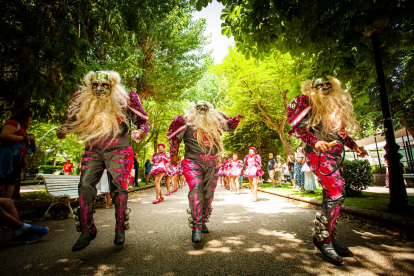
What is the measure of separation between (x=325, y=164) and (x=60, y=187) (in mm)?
5594

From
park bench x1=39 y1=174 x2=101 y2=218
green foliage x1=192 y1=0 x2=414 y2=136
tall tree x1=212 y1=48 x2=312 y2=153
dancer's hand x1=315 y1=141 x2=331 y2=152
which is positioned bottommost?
park bench x1=39 y1=174 x2=101 y2=218

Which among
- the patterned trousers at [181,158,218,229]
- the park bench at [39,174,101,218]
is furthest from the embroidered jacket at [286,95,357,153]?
the park bench at [39,174,101,218]

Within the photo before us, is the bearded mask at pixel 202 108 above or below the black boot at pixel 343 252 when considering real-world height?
above

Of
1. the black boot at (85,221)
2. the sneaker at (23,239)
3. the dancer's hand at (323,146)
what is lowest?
the sneaker at (23,239)

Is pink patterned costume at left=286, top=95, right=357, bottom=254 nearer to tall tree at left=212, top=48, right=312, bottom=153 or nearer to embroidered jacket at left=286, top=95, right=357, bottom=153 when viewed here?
embroidered jacket at left=286, top=95, right=357, bottom=153

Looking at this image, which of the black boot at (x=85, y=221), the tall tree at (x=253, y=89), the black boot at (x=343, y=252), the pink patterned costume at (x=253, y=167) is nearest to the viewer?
the black boot at (x=343, y=252)

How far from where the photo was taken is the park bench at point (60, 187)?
472 centimetres

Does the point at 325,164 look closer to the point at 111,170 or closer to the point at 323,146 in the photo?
the point at 323,146

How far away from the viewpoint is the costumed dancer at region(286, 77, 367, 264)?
2.45m

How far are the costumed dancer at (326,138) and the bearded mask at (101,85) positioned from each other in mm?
2597

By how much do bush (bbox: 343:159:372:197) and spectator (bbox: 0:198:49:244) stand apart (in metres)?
7.73

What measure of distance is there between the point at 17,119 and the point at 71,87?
276 centimetres

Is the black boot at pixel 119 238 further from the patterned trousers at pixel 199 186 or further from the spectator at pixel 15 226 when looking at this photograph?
the spectator at pixel 15 226

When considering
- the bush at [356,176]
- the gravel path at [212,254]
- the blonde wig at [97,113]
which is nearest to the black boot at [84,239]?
the gravel path at [212,254]
